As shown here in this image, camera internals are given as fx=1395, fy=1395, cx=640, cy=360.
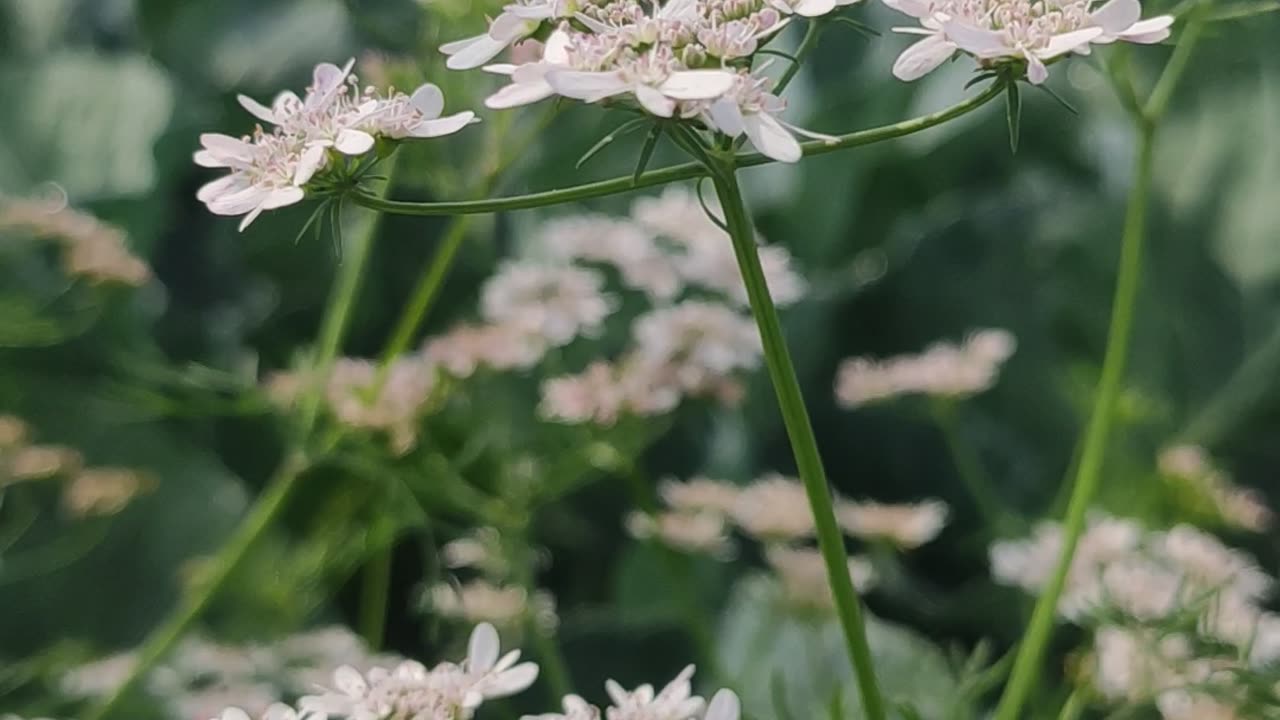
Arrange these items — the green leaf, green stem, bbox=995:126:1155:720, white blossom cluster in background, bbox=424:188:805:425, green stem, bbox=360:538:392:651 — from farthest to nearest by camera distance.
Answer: the green leaf
green stem, bbox=360:538:392:651
white blossom cluster in background, bbox=424:188:805:425
green stem, bbox=995:126:1155:720

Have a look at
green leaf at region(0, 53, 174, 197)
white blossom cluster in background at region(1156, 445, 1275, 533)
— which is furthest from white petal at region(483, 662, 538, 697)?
green leaf at region(0, 53, 174, 197)

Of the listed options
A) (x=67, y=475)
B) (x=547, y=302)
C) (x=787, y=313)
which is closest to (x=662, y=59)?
(x=547, y=302)

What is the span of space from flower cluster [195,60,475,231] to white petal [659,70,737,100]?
61 mm

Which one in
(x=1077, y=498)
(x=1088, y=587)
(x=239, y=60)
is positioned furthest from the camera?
(x=239, y=60)

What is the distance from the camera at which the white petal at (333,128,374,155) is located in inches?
13.1

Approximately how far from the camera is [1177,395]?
130 cm

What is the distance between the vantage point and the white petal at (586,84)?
0.30 metres

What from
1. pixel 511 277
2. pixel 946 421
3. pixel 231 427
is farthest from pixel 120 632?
pixel 946 421

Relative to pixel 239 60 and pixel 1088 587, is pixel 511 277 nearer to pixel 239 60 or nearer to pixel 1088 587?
pixel 1088 587

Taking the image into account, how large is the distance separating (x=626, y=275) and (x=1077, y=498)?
0.92 feet

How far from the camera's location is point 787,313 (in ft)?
3.90

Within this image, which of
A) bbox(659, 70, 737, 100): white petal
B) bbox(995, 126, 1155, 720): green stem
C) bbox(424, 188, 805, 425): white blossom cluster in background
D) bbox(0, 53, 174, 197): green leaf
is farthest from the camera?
bbox(0, 53, 174, 197): green leaf

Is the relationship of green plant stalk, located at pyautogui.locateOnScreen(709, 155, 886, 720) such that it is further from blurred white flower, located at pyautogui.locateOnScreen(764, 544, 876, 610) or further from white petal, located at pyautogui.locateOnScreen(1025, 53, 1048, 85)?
blurred white flower, located at pyautogui.locateOnScreen(764, 544, 876, 610)

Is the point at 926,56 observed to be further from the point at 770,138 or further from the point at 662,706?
the point at 662,706
